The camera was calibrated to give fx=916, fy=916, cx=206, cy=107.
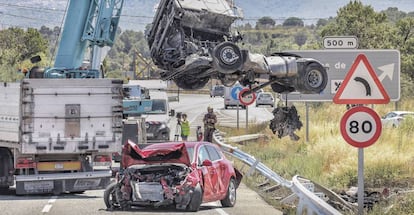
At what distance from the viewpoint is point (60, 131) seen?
20812 mm

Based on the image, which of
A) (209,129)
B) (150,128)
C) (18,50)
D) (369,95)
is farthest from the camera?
(18,50)

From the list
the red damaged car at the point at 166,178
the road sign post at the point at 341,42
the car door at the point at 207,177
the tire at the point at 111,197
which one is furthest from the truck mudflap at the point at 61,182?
the road sign post at the point at 341,42

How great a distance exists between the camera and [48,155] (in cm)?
2105

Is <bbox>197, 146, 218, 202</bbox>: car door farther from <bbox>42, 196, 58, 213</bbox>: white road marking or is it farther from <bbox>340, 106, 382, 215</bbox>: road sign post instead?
<bbox>340, 106, 382, 215</bbox>: road sign post

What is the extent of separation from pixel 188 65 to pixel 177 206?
3.73 meters

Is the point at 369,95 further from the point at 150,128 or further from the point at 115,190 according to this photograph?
the point at 150,128

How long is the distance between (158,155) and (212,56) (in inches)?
117

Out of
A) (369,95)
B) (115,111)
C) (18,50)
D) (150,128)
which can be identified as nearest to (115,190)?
(115,111)

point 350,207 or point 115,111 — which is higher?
point 115,111

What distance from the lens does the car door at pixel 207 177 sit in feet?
57.7

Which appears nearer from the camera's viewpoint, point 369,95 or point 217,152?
point 369,95

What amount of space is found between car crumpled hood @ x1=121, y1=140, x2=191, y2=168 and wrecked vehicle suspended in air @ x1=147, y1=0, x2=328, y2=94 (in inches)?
97.8

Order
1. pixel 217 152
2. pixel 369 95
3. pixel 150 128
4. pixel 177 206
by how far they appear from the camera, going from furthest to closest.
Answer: pixel 150 128 < pixel 217 152 < pixel 177 206 < pixel 369 95

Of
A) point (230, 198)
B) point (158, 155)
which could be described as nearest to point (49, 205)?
point (158, 155)
